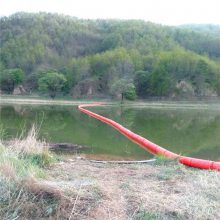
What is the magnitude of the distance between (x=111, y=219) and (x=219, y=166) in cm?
305

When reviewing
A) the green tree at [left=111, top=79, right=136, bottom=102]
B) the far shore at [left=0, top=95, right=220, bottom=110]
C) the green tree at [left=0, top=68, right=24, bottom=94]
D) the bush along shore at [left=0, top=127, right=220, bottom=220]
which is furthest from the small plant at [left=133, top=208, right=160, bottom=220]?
the green tree at [left=0, top=68, right=24, bottom=94]

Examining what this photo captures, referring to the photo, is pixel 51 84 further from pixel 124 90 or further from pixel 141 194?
pixel 141 194

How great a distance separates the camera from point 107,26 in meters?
105

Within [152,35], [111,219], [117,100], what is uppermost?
[152,35]

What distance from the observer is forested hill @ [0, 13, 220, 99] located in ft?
159

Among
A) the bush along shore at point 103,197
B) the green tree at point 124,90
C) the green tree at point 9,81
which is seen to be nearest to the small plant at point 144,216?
the bush along shore at point 103,197

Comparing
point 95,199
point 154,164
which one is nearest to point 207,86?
point 154,164

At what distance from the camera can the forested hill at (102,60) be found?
159 feet

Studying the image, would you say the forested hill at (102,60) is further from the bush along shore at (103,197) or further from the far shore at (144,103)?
the bush along shore at (103,197)

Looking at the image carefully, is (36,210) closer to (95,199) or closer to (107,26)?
(95,199)

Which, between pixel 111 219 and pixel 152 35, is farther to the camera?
pixel 152 35

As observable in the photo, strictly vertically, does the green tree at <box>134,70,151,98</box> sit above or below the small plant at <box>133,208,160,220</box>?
below

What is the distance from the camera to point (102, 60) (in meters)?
57.1

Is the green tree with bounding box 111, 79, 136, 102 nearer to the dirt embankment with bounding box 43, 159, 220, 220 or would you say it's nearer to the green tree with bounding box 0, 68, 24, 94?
the green tree with bounding box 0, 68, 24, 94
